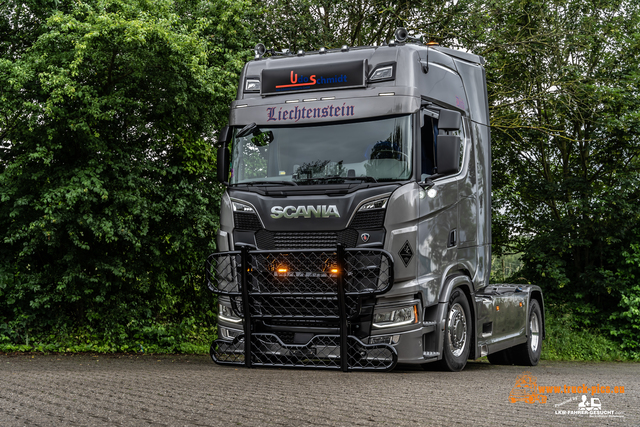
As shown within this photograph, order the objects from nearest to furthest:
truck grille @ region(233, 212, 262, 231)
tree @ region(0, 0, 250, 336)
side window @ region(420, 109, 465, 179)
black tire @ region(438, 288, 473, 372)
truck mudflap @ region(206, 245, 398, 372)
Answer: truck mudflap @ region(206, 245, 398, 372) < side window @ region(420, 109, 465, 179) < truck grille @ region(233, 212, 262, 231) < black tire @ region(438, 288, 473, 372) < tree @ region(0, 0, 250, 336)

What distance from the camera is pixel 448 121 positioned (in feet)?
26.3

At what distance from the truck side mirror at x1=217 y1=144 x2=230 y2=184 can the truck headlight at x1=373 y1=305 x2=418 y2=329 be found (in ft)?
8.88

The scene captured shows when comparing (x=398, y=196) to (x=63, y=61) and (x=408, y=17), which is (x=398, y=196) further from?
(x=408, y=17)

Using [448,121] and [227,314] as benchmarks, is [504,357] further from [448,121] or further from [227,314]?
[227,314]

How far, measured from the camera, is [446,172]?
7984 millimetres

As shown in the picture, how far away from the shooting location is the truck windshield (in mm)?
7870

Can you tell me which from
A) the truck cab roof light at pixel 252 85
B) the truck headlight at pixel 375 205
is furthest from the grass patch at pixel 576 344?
the truck cab roof light at pixel 252 85

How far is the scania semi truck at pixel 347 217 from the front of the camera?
7648mm

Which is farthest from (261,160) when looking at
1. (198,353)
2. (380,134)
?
(198,353)

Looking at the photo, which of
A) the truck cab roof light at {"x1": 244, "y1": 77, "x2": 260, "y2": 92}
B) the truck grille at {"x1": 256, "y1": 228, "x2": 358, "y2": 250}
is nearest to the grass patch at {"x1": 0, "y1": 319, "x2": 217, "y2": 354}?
the truck grille at {"x1": 256, "y1": 228, "x2": 358, "y2": 250}

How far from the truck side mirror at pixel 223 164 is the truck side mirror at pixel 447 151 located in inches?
108

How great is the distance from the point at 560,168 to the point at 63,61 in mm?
13378

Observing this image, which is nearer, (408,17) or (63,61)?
(63,61)

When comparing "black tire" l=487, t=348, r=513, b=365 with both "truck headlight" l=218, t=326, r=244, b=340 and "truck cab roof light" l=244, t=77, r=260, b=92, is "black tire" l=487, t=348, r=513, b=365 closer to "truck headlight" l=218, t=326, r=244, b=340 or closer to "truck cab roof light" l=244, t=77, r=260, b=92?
"truck headlight" l=218, t=326, r=244, b=340
